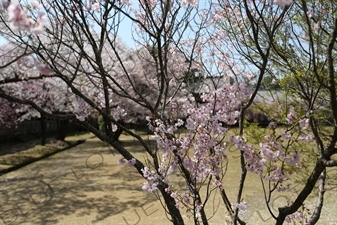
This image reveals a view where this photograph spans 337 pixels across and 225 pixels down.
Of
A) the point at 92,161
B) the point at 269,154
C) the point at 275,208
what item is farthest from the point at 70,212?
the point at 92,161

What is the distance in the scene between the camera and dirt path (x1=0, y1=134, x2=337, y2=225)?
230 inches

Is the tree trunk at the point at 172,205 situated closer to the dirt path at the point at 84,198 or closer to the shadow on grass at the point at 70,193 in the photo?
the dirt path at the point at 84,198

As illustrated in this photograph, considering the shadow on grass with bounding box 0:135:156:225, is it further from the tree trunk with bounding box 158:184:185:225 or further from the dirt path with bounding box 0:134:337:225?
the tree trunk with bounding box 158:184:185:225

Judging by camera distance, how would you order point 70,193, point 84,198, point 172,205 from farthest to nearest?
point 70,193, point 84,198, point 172,205

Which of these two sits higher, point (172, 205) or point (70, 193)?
point (172, 205)

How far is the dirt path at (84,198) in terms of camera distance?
5.84m

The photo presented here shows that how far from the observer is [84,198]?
7.41m

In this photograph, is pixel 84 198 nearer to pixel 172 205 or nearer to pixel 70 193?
pixel 70 193

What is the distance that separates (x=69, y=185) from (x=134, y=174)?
186cm

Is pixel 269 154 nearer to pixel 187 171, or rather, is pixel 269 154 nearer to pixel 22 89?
pixel 187 171

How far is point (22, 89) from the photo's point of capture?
14.4m

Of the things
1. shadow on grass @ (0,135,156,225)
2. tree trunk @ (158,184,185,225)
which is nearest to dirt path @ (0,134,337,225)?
shadow on grass @ (0,135,156,225)

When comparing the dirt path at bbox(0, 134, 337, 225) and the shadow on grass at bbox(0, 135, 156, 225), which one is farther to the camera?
the shadow on grass at bbox(0, 135, 156, 225)

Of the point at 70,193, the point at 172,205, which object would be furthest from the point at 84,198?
the point at 172,205
